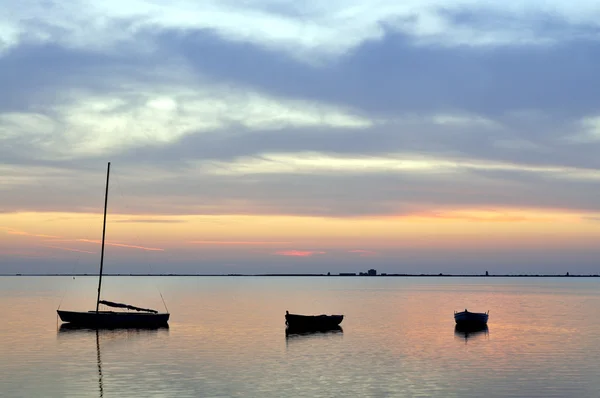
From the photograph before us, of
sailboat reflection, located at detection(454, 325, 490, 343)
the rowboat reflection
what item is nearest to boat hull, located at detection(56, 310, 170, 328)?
the rowboat reflection

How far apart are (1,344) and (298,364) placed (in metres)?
35.1

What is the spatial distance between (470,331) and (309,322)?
2174 centimetres

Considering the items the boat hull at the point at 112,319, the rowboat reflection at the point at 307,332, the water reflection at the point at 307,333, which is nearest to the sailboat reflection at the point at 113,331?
the boat hull at the point at 112,319

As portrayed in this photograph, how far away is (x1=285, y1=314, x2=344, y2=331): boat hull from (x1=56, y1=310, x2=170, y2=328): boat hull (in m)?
18.0

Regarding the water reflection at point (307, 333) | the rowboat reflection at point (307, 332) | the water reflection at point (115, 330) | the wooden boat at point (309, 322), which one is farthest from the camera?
the wooden boat at point (309, 322)

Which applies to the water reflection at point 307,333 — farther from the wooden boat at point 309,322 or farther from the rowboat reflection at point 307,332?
the wooden boat at point 309,322

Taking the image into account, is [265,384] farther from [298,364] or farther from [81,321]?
[81,321]

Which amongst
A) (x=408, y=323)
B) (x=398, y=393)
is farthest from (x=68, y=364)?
(x=408, y=323)

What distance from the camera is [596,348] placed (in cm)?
7750

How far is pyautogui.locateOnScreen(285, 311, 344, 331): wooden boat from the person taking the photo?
98.4m

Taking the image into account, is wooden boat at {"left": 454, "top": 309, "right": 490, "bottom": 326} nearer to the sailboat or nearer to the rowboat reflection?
the rowboat reflection

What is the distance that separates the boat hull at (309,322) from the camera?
98.5 m

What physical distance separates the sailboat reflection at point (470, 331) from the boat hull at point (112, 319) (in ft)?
A: 133

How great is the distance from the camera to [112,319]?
313 feet
